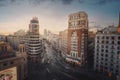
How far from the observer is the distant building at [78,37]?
434cm

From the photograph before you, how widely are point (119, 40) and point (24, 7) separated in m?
3.43

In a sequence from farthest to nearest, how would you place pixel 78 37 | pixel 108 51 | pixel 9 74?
pixel 9 74 < pixel 78 37 < pixel 108 51

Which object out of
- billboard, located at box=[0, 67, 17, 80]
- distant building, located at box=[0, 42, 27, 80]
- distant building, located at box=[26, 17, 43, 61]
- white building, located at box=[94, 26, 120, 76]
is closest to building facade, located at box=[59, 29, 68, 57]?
distant building, located at box=[26, 17, 43, 61]

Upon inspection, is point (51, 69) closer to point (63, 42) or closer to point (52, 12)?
point (63, 42)

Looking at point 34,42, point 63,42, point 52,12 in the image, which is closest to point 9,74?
point 34,42

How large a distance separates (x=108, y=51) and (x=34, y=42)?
2.50m

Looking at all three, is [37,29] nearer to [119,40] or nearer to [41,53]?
[41,53]

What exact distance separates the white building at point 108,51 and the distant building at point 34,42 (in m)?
1.97

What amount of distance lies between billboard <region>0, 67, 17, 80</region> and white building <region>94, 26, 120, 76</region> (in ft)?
9.06

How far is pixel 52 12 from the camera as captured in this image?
4738mm

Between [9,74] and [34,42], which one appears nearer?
[9,74]

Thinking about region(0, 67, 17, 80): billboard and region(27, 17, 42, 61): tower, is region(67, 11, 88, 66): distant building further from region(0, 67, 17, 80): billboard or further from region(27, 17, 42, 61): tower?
region(0, 67, 17, 80): billboard

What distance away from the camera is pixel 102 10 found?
4238 mm

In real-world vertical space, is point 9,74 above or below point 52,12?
below
